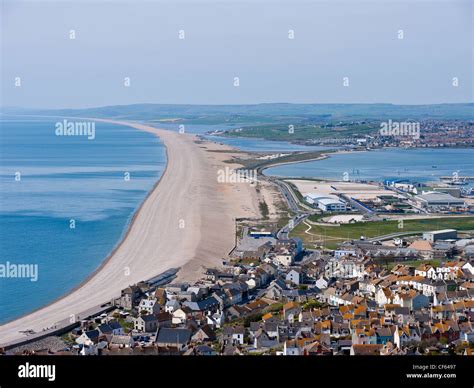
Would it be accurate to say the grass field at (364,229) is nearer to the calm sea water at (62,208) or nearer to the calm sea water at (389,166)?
the calm sea water at (62,208)

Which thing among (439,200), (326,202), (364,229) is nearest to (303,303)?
(364,229)

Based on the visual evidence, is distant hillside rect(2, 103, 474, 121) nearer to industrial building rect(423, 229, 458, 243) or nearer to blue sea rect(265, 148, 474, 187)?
blue sea rect(265, 148, 474, 187)

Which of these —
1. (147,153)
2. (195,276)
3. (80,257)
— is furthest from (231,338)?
(147,153)

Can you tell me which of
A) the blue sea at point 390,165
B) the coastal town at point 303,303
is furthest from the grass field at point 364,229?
A: the blue sea at point 390,165

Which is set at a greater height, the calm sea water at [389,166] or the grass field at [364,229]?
the calm sea water at [389,166]

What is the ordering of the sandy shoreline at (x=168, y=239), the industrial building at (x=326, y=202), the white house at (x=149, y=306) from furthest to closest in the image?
the industrial building at (x=326, y=202) → the sandy shoreline at (x=168, y=239) → the white house at (x=149, y=306)

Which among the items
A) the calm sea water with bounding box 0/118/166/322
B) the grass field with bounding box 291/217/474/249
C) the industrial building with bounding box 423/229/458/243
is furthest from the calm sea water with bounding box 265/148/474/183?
the industrial building with bounding box 423/229/458/243

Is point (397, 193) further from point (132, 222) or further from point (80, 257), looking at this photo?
point (80, 257)

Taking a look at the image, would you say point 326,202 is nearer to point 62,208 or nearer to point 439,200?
point 439,200
